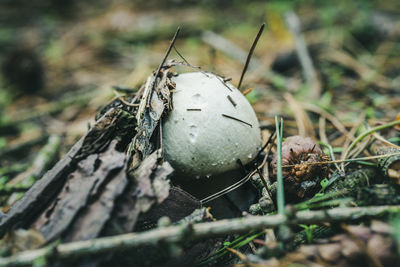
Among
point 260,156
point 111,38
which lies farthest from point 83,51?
point 260,156

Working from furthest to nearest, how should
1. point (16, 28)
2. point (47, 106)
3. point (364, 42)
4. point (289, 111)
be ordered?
point (16, 28)
point (364, 42)
point (47, 106)
point (289, 111)

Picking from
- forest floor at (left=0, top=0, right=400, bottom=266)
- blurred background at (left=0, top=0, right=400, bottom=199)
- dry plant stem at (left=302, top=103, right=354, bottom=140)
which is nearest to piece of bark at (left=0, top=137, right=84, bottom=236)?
forest floor at (left=0, top=0, right=400, bottom=266)

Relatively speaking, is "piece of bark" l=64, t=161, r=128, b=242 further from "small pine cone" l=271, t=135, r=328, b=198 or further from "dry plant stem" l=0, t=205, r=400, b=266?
"small pine cone" l=271, t=135, r=328, b=198

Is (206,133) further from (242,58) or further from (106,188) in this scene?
(242,58)

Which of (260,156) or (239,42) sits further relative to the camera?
(239,42)

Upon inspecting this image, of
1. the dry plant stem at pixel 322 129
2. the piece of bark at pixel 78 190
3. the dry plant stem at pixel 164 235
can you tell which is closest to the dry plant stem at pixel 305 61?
the dry plant stem at pixel 322 129

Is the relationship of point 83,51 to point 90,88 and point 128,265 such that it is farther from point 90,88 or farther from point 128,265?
point 128,265

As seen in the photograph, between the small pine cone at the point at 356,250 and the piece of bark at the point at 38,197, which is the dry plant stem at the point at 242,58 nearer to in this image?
the small pine cone at the point at 356,250
